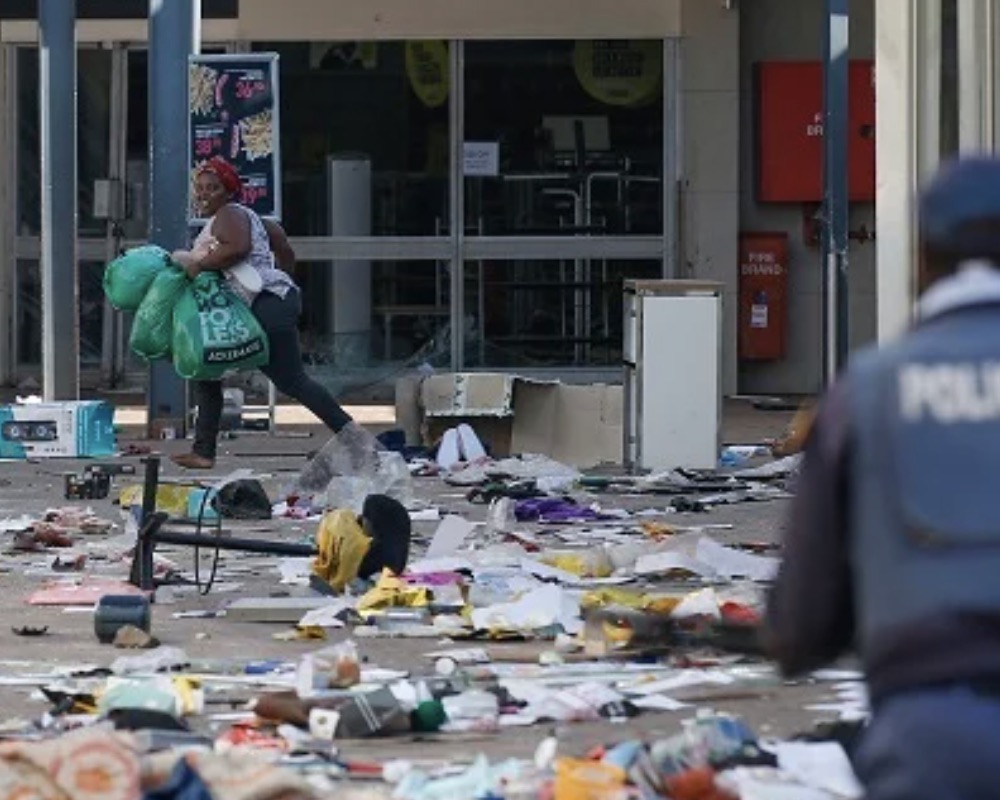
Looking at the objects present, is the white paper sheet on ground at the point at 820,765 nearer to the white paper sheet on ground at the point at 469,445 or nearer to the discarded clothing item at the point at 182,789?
the discarded clothing item at the point at 182,789

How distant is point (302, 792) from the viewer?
7129 mm

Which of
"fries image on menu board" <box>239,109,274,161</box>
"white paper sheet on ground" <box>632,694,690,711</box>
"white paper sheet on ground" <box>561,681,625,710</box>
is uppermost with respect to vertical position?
"fries image on menu board" <box>239,109,274,161</box>

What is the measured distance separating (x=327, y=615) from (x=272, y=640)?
0.37 meters

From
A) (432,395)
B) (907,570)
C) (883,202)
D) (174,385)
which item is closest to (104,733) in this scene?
(907,570)

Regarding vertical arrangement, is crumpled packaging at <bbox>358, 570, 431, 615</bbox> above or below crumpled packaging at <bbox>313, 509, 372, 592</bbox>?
below

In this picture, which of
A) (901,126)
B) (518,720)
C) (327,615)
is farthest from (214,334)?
(518,720)

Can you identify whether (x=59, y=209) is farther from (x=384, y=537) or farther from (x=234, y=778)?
(x=234, y=778)

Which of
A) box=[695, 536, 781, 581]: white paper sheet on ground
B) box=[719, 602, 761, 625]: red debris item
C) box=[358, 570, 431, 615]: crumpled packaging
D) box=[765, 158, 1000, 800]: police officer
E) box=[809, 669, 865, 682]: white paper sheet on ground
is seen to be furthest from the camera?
box=[695, 536, 781, 581]: white paper sheet on ground

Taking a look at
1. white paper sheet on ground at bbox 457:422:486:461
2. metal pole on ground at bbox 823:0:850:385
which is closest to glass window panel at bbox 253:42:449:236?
metal pole on ground at bbox 823:0:850:385

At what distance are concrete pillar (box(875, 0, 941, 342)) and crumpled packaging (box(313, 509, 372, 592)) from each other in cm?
485

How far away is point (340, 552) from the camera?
11.6 m

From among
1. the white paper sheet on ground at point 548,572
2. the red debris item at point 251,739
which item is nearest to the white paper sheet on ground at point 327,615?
the white paper sheet on ground at point 548,572

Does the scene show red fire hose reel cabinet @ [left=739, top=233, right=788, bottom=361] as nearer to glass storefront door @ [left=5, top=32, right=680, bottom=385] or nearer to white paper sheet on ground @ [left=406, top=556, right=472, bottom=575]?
glass storefront door @ [left=5, top=32, right=680, bottom=385]

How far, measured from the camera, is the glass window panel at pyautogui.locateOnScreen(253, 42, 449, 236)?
24.3 m
